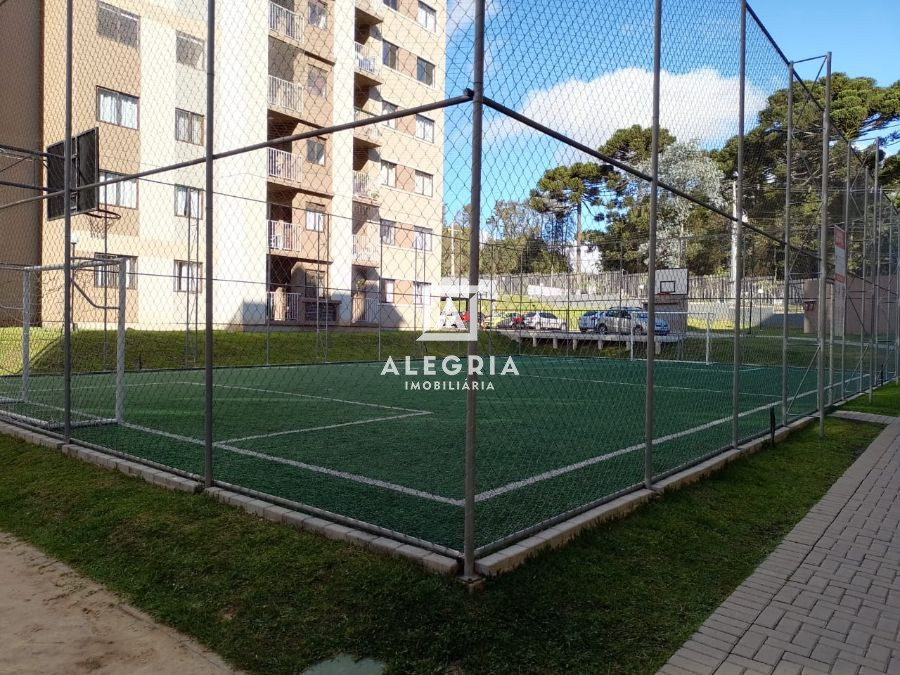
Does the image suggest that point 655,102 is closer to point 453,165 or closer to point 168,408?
point 453,165

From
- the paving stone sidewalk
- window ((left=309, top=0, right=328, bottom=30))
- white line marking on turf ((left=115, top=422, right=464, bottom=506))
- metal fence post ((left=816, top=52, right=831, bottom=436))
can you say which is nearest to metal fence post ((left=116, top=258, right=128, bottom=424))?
white line marking on turf ((left=115, top=422, right=464, bottom=506))

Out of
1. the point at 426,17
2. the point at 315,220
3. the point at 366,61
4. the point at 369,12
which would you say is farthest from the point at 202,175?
the point at 426,17

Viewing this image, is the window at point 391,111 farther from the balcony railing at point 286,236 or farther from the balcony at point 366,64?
the balcony at point 366,64

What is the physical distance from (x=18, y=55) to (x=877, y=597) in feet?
72.2

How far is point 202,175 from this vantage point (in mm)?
15141

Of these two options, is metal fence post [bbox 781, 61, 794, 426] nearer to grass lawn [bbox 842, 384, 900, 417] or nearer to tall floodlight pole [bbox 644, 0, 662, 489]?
grass lawn [bbox 842, 384, 900, 417]

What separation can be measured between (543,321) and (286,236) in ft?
41.3

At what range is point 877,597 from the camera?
10.0ft

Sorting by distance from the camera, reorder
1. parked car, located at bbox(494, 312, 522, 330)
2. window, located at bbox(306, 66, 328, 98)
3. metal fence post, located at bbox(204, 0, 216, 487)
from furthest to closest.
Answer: window, located at bbox(306, 66, 328, 98), parked car, located at bbox(494, 312, 522, 330), metal fence post, located at bbox(204, 0, 216, 487)

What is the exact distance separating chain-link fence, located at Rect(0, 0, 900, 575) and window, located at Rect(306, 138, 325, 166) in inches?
18.9

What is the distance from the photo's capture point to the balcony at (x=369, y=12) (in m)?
17.2

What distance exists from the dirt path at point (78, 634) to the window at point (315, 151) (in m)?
17.3

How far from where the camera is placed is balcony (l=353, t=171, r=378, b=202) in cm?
1995

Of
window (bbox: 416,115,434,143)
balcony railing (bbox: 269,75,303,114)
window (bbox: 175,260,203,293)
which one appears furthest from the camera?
balcony railing (bbox: 269,75,303,114)
